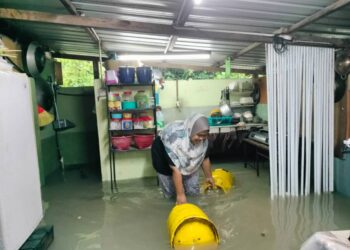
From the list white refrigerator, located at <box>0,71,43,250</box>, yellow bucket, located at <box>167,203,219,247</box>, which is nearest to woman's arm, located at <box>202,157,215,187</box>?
yellow bucket, located at <box>167,203,219,247</box>

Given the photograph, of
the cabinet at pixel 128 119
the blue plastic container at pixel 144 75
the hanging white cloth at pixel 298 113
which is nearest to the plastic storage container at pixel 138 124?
the cabinet at pixel 128 119

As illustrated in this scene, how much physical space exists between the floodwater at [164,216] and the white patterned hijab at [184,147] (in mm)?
625

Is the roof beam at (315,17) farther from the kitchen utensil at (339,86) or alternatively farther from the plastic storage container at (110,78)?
the plastic storage container at (110,78)

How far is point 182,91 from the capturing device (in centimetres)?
576

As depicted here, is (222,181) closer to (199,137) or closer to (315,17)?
(199,137)

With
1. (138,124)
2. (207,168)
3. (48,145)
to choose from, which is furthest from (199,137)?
(48,145)

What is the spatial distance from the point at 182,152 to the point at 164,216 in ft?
2.59

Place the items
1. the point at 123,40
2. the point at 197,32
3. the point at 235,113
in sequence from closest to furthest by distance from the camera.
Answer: the point at 197,32, the point at 123,40, the point at 235,113

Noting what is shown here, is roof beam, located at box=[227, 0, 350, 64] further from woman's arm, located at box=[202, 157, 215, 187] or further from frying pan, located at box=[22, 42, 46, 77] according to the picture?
frying pan, located at box=[22, 42, 46, 77]

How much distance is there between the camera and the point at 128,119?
4.02m

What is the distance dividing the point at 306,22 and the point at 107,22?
2.15 m

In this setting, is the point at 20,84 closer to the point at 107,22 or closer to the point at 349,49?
the point at 107,22

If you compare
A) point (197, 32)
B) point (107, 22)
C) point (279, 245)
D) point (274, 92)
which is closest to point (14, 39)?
point (107, 22)

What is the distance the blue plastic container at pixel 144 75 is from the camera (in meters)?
3.91
